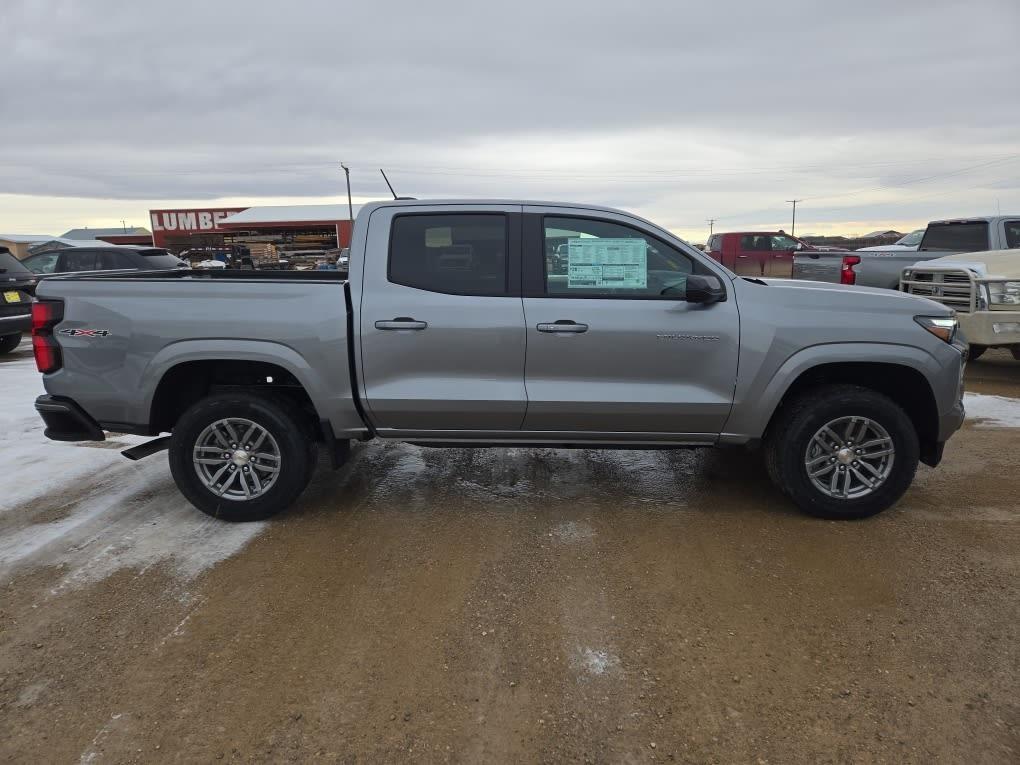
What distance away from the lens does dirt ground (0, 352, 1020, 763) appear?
241cm

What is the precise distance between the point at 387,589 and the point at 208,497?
59.3 inches

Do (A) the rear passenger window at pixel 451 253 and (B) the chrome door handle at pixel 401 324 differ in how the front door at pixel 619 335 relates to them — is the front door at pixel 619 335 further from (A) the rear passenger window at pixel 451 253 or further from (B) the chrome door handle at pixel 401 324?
(B) the chrome door handle at pixel 401 324

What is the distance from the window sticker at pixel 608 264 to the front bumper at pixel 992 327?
5264 millimetres

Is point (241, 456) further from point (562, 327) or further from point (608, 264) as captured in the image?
point (608, 264)

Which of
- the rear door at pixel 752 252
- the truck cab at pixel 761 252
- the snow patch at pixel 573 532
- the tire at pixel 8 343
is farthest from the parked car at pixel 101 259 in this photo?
the rear door at pixel 752 252

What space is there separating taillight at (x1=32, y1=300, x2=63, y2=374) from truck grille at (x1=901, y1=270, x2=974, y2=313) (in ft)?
26.9

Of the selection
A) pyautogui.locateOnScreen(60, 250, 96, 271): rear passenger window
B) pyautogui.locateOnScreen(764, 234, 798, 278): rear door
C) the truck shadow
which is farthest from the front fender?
pyautogui.locateOnScreen(764, 234, 798, 278): rear door

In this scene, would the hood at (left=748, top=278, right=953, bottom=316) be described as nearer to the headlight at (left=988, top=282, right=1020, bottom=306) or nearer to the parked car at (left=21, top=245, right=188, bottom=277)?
the headlight at (left=988, top=282, right=1020, bottom=306)

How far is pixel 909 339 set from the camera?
399 centimetres

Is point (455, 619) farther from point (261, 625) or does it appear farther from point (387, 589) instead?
point (261, 625)

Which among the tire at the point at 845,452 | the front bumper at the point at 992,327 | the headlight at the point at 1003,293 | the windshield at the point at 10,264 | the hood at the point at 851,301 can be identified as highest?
the windshield at the point at 10,264

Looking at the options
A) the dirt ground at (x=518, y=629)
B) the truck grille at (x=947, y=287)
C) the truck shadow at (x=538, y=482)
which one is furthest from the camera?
the truck grille at (x=947, y=287)

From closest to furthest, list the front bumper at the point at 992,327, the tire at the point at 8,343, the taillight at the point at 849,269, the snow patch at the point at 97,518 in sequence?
the snow patch at the point at 97,518 < the front bumper at the point at 992,327 < the taillight at the point at 849,269 < the tire at the point at 8,343

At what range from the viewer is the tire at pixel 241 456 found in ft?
13.5
